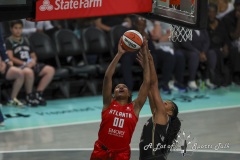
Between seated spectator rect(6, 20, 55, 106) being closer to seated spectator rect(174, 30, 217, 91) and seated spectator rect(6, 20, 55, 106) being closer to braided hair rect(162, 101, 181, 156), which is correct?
seated spectator rect(174, 30, 217, 91)

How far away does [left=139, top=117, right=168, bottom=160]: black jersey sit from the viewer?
8750mm

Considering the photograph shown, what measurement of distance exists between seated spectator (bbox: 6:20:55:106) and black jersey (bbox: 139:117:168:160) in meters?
5.89

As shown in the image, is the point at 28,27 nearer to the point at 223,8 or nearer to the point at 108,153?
the point at 223,8

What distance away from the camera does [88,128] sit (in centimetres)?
1280

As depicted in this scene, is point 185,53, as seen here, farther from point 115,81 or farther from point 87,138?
point 87,138

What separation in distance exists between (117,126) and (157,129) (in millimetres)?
465

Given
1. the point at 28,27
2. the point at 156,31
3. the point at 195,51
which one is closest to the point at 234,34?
the point at 195,51

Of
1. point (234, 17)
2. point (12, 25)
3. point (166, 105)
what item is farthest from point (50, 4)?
point (234, 17)

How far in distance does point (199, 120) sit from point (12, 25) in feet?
12.8

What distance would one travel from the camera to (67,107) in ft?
47.7

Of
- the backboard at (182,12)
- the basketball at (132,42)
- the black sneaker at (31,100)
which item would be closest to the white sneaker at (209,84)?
the black sneaker at (31,100)

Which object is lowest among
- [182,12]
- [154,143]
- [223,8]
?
[154,143]

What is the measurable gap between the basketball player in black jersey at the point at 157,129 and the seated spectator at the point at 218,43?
25.5ft

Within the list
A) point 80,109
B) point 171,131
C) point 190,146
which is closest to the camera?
point 171,131
